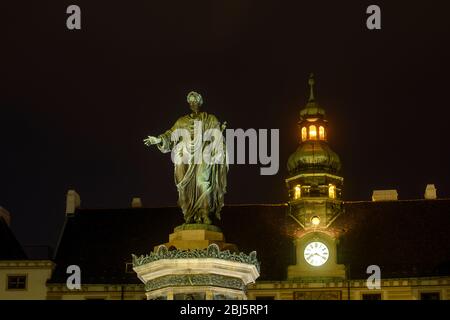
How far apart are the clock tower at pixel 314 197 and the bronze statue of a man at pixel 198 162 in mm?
46778

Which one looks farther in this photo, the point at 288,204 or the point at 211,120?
the point at 288,204

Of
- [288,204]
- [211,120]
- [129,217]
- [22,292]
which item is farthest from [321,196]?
[211,120]

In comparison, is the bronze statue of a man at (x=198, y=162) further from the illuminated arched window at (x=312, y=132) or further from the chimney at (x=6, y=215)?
the illuminated arched window at (x=312, y=132)

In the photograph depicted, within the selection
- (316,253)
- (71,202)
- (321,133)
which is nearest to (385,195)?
(321,133)

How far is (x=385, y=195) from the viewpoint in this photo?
80125mm

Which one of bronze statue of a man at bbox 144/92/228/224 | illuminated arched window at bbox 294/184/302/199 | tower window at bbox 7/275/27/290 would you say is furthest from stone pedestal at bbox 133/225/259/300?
illuminated arched window at bbox 294/184/302/199

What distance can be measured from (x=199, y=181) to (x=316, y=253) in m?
48.7

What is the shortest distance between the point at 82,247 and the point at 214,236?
4952 cm

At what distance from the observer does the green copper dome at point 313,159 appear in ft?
264

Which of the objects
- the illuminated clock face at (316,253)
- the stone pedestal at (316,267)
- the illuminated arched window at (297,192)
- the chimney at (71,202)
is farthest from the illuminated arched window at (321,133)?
the chimney at (71,202)
